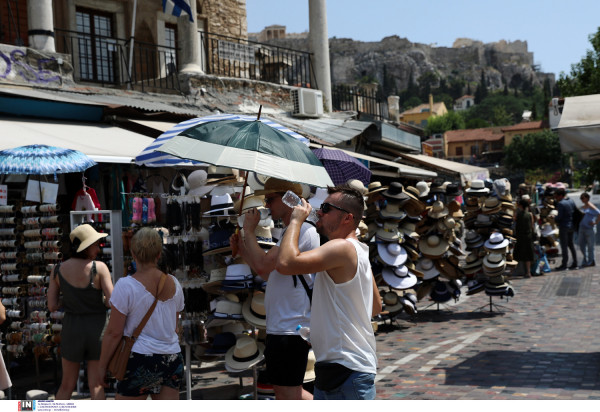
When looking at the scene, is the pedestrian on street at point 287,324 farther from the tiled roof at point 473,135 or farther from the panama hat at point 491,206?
the tiled roof at point 473,135

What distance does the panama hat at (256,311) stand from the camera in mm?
6137

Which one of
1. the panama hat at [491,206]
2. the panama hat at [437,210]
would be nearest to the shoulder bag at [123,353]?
the panama hat at [437,210]

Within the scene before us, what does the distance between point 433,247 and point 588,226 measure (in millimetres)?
6855

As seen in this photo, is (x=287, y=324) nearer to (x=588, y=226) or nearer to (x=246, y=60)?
(x=246, y=60)

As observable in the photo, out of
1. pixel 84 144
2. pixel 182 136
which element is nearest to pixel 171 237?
pixel 182 136

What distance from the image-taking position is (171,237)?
6539 mm

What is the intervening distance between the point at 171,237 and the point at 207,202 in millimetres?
442

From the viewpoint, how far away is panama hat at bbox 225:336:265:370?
6195 millimetres

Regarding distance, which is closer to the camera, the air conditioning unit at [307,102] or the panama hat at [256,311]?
the panama hat at [256,311]

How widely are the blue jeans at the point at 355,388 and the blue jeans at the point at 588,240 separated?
14548mm

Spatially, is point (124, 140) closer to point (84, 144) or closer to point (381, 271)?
point (84, 144)

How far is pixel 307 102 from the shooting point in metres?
16.9

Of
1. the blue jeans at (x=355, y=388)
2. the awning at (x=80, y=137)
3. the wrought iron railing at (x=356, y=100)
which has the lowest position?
the blue jeans at (x=355, y=388)

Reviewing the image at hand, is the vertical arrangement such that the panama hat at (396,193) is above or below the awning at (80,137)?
below
